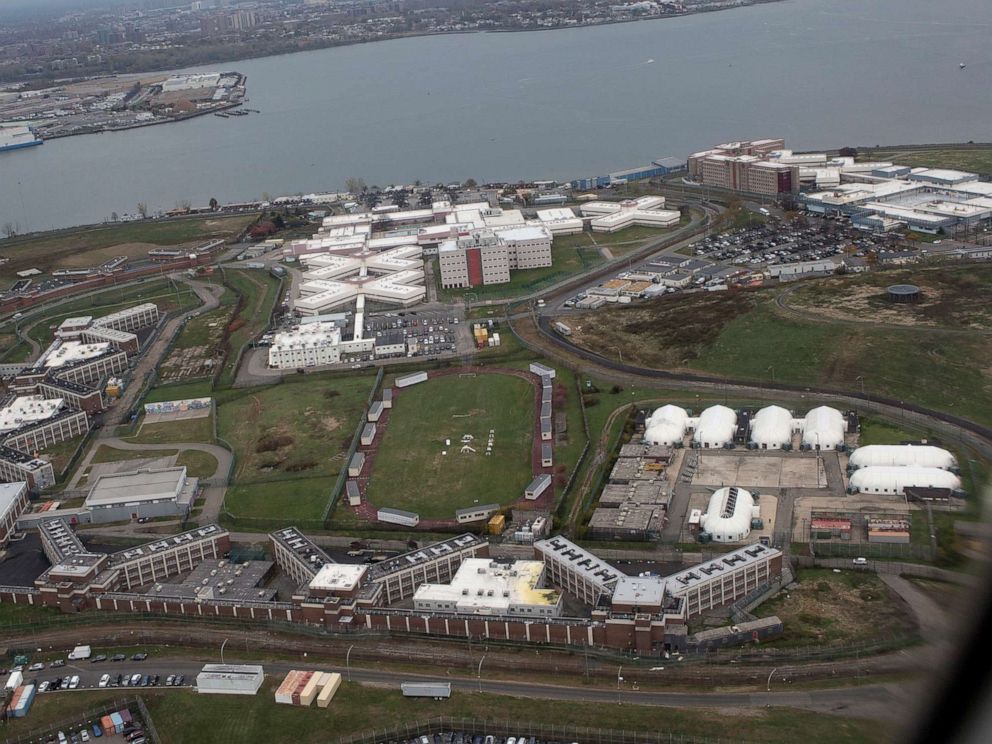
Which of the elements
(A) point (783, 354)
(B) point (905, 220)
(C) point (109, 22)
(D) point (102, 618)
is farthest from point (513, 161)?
(C) point (109, 22)

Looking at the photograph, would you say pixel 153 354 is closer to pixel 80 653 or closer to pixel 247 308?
pixel 247 308

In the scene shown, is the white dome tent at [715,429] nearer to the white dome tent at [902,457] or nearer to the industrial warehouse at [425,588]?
the white dome tent at [902,457]

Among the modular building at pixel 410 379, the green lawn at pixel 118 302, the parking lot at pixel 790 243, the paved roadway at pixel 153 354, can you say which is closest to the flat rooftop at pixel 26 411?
the paved roadway at pixel 153 354

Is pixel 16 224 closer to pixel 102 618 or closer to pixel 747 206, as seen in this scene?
pixel 747 206

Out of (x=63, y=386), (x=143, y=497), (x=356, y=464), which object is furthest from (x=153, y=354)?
(x=356, y=464)

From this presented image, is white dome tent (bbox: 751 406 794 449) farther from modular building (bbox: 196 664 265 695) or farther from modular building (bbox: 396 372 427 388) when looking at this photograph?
modular building (bbox: 196 664 265 695)

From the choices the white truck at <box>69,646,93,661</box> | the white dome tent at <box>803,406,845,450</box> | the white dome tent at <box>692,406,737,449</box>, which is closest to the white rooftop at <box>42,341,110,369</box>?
the white truck at <box>69,646,93,661</box>
